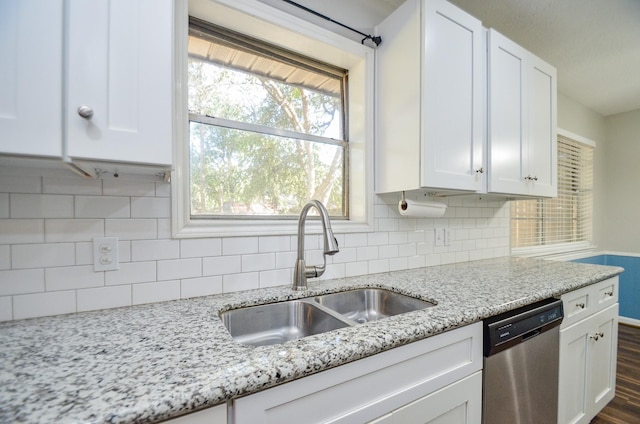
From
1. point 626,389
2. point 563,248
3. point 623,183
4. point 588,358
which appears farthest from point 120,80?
point 623,183

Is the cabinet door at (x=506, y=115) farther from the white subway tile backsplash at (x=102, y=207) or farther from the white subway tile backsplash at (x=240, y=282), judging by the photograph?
the white subway tile backsplash at (x=102, y=207)

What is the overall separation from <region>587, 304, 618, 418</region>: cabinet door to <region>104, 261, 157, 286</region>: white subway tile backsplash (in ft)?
7.57

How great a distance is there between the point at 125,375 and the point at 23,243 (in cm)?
67

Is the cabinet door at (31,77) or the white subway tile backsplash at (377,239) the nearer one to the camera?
the cabinet door at (31,77)

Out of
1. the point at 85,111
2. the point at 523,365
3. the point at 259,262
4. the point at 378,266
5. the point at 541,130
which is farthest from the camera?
the point at 541,130

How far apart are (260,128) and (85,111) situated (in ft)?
2.70

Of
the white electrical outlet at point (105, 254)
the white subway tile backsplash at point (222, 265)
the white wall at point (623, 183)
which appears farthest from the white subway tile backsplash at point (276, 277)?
the white wall at point (623, 183)

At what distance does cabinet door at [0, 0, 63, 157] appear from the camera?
639 millimetres

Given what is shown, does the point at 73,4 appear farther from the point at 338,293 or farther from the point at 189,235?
the point at 338,293

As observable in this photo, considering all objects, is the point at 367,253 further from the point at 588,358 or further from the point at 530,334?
the point at 588,358

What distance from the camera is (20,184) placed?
0.90m

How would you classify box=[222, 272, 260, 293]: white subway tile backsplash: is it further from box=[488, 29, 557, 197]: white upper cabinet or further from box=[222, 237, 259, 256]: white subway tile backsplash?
box=[488, 29, 557, 197]: white upper cabinet

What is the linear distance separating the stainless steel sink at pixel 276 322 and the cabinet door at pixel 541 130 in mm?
1697

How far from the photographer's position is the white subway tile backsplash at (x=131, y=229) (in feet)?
3.34
